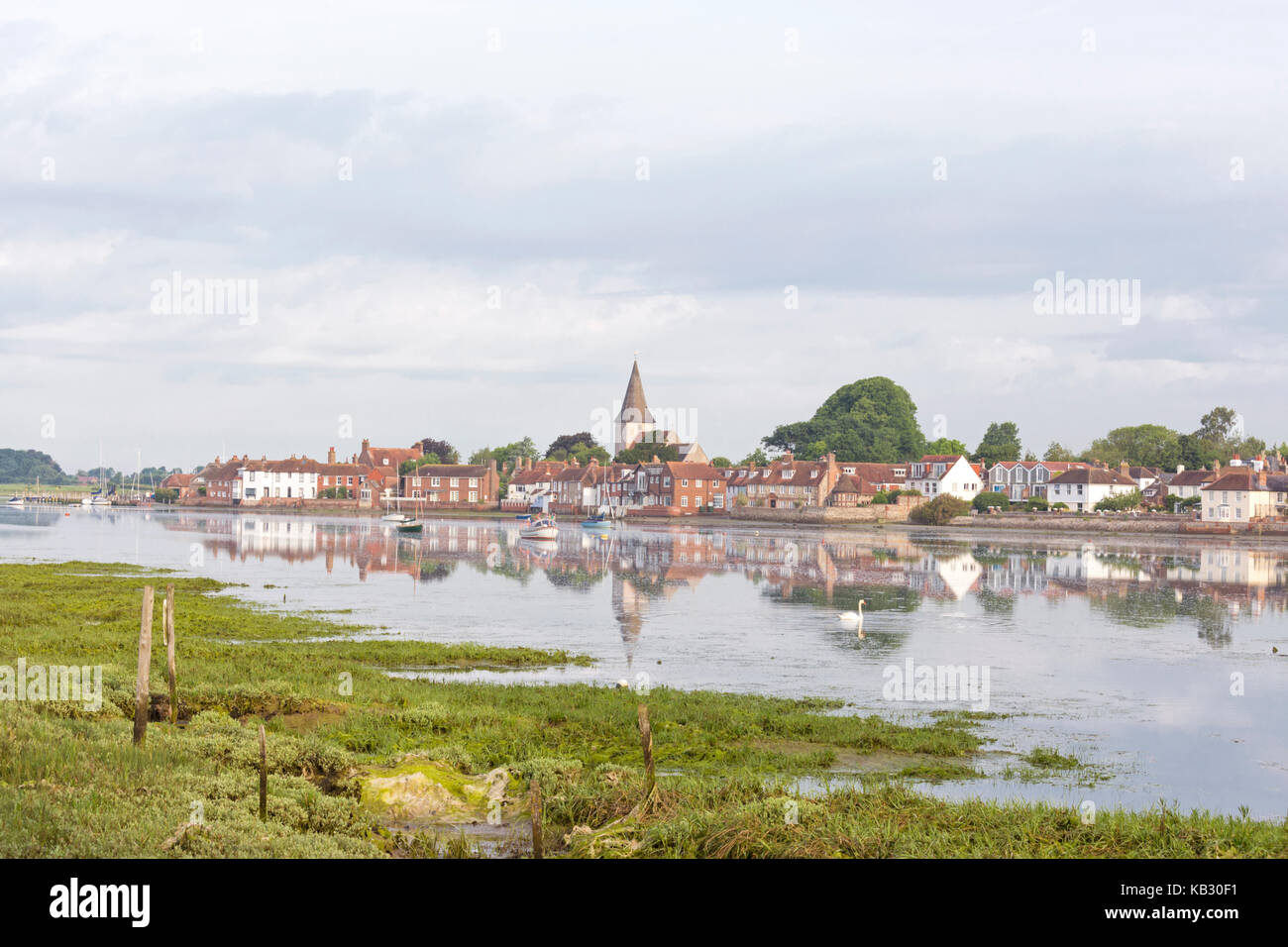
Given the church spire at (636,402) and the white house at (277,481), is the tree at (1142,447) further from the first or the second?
the white house at (277,481)

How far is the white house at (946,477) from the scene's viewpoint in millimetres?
142000

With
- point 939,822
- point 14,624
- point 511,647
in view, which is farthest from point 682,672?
point 14,624

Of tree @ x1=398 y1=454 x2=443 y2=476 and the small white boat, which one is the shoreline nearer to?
tree @ x1=398 y1=454 x2=443 y2=476

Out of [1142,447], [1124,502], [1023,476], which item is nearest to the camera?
[1124,502]

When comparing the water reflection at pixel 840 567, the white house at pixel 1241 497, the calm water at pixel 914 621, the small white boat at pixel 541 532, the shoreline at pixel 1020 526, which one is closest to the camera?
the calm water at pixel 914 621

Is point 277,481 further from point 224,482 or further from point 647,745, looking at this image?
point 647,745

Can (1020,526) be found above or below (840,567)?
above

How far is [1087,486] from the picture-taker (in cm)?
13088

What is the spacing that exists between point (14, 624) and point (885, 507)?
11326 centimetres

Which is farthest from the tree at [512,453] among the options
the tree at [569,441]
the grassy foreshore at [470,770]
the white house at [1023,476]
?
the grassy foreshore at [470,770]

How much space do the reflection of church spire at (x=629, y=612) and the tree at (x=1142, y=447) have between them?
118 metres

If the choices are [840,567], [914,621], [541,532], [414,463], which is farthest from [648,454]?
[914,621]

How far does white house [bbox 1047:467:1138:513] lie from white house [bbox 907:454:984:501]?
10.6 m

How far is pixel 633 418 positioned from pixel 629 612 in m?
151
